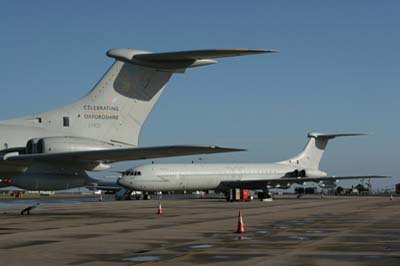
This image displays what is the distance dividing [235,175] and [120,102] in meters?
40.5

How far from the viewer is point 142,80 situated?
24.3 m

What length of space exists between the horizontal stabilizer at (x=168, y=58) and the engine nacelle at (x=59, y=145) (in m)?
3.69

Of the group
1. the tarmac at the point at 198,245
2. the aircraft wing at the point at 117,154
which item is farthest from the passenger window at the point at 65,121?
the tarmac at the point at 198,245

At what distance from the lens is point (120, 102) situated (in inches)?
979

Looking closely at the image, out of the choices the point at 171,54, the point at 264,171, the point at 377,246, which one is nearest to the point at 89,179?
the point at 171,54

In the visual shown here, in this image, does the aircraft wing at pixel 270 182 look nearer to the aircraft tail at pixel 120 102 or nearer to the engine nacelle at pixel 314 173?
the engine nacelle at pixel 314 173

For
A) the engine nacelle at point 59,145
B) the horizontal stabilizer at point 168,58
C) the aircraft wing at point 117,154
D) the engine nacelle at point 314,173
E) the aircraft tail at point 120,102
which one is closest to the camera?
the aircraft wing at point 117,154

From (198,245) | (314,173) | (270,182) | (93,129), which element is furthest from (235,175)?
(198,245)

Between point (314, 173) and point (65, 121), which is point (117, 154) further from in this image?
point (314, 173)

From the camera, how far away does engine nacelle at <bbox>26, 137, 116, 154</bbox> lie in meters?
23.6

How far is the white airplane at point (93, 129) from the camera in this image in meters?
23.2

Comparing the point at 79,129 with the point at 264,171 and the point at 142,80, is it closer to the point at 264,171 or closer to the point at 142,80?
Result: the point at 142,80

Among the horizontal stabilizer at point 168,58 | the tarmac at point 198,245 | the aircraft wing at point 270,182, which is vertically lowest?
the tarmac at point 198,245

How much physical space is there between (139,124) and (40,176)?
4.54m
